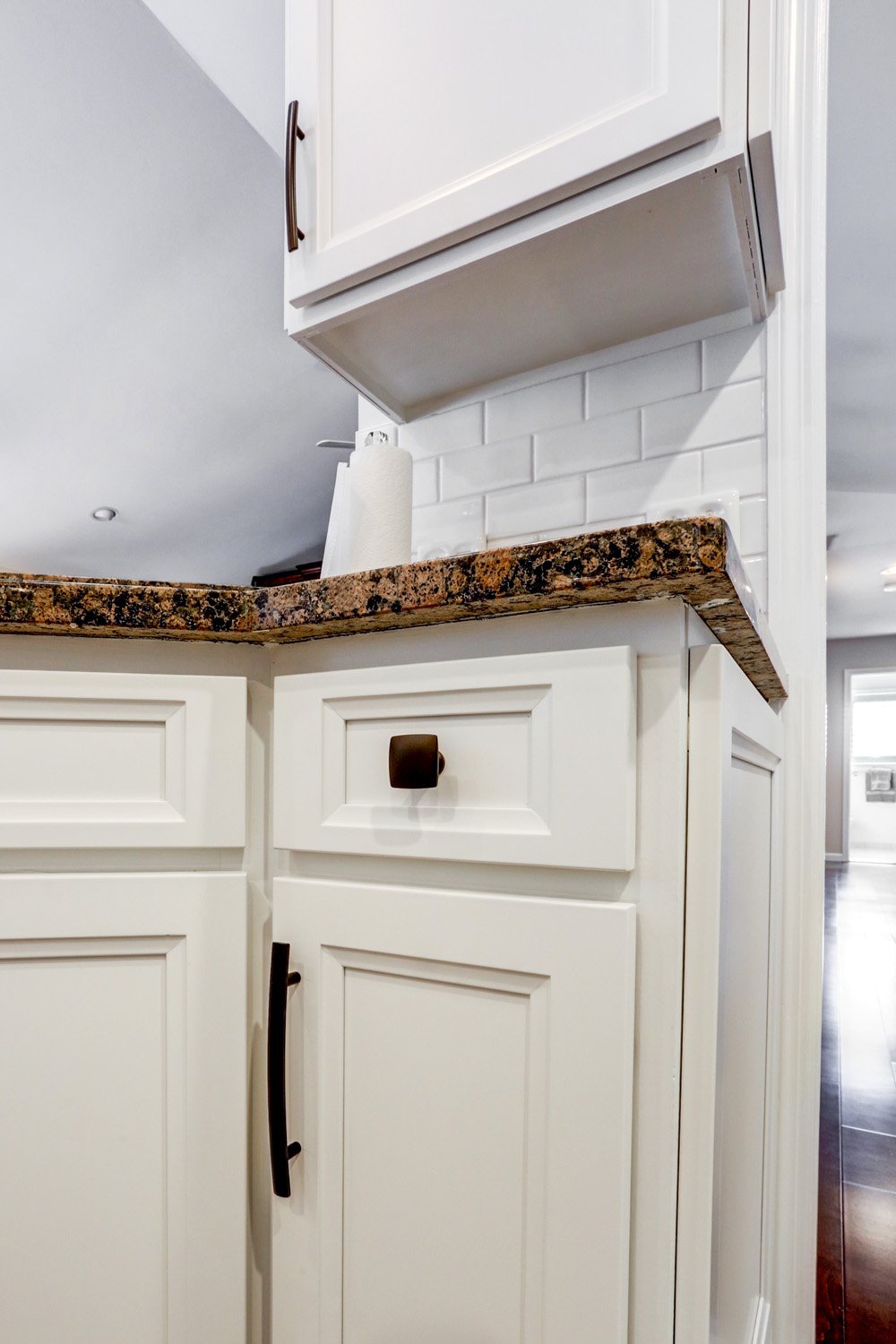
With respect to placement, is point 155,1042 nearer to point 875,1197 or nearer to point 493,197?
point 493,197

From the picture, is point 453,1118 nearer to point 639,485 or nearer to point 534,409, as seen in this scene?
point 639,485

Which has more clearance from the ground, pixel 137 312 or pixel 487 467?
pixel 137 312

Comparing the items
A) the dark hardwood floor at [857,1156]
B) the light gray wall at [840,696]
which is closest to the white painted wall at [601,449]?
the dark hardwood floor at [857,1156]

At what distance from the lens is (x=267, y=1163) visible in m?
0.66

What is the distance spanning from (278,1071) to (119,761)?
10.7 inches

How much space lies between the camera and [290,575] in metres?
6.16

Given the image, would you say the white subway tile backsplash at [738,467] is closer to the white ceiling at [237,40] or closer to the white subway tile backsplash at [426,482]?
the white subway tile backsplash at [426,482]

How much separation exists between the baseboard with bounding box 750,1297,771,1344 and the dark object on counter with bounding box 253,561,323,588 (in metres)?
4.48

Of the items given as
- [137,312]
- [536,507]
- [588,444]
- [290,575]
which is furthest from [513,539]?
[290,575]

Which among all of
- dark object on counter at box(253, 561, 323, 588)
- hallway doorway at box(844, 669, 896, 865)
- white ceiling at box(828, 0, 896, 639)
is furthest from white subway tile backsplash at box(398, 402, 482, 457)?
hallway doorway at box(844, 669, 896, 865)

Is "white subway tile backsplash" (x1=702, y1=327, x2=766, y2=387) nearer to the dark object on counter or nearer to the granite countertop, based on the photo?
the granite countertop

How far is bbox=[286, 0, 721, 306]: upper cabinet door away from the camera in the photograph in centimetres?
78

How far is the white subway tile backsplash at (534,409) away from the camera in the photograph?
121 centimetres

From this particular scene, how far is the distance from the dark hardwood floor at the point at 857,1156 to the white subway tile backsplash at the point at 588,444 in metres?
1.41
